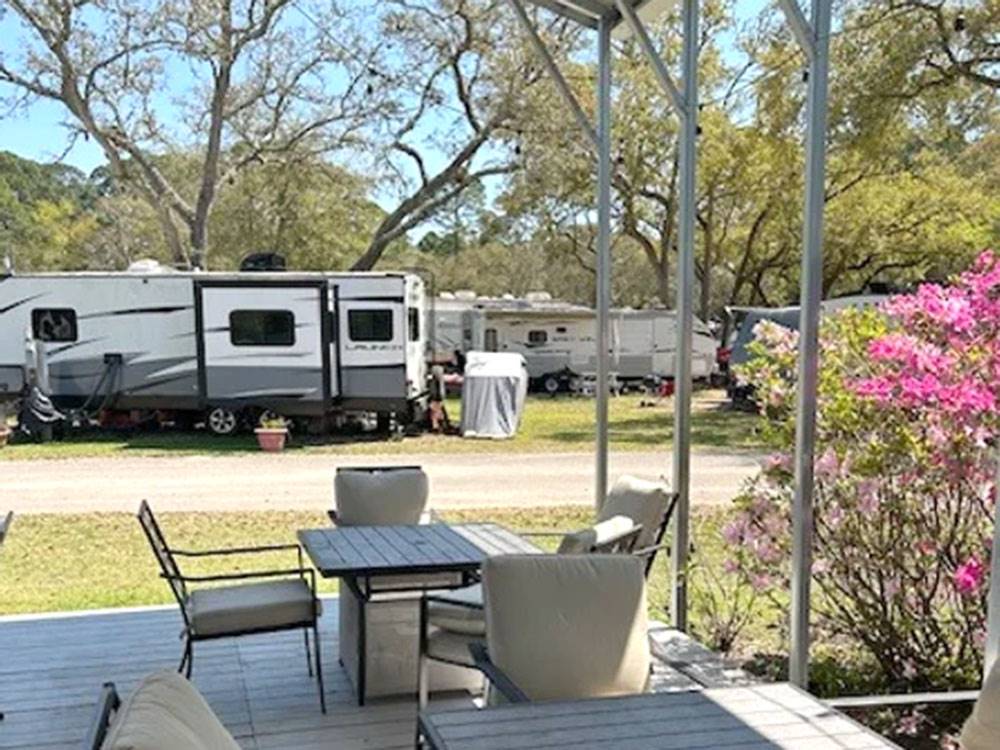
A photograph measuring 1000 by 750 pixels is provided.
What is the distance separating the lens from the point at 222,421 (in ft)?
40.5

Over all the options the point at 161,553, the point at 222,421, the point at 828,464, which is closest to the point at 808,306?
the point at 828,464

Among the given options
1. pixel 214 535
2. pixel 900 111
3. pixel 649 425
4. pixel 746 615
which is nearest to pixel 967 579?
pixel 746 615

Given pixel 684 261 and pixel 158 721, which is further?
pixel 684 261

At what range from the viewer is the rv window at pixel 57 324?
12258 mm

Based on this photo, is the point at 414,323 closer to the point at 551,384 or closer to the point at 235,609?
the point at 551,384

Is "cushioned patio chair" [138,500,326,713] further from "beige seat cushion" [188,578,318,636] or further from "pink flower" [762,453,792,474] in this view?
"pink flower" [762,453,792,474]

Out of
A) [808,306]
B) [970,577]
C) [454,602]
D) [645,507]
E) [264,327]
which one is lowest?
[454,602]

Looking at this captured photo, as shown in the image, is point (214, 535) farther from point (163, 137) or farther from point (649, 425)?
point (163, 137)

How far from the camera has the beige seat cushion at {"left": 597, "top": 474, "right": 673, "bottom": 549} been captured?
387 cm

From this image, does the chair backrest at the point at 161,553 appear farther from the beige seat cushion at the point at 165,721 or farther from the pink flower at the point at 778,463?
the pink flower at the point at 778,463

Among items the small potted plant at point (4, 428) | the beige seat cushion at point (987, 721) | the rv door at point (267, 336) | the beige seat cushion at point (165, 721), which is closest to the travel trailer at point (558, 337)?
the rv door at point (267, 336)

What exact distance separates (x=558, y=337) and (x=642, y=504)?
1504 centimetres

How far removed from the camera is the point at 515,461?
10617 mm

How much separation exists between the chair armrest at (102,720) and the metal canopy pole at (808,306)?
81.2 inches
